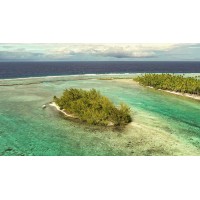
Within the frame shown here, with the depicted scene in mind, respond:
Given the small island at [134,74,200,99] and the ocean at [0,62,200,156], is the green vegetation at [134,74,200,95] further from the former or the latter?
the ocean at [0,62,200,156]

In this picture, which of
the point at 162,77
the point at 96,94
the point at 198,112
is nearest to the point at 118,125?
the point at 96,94

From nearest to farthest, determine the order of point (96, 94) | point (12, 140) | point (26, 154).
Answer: point (26, 154) → point (12, 140) → point (96, 94)

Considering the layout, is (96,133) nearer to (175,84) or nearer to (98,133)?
(98,133)

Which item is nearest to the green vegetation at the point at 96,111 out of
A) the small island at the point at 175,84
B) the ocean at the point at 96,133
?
the ocean at the point at 96,133

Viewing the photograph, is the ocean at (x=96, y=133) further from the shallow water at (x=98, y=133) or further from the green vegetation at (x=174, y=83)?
the green vegetation at (x=174, y=83)

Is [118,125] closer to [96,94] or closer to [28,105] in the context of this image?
[96,94]

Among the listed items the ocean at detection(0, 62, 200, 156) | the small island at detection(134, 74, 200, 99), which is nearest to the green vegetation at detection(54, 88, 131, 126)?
the ocean at detection(0, 62, 200, 156)
